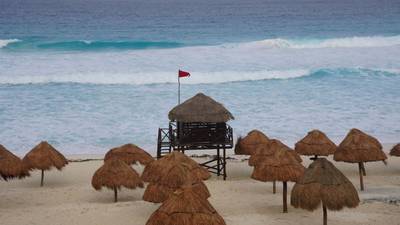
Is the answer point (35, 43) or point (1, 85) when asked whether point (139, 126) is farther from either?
point (35, 43)

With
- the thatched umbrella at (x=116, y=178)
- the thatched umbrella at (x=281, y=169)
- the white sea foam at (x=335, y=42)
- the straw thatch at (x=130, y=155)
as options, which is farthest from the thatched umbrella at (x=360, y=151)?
the white sea foam at (x=335, y=42)

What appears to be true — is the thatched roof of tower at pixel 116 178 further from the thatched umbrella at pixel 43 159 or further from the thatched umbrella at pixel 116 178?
the thatched umbrella at pixel 43 159

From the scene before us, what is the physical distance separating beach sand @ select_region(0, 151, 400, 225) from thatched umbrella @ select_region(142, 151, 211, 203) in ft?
2.25

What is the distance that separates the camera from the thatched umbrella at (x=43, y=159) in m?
19.5

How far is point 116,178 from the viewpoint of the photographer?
1747cm

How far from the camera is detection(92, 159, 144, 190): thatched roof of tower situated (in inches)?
687

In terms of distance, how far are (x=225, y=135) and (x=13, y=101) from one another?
17.9 m

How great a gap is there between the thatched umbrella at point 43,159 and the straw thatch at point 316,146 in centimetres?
772

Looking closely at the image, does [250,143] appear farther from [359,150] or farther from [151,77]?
[151,77]

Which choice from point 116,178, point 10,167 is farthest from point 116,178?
point 10,167

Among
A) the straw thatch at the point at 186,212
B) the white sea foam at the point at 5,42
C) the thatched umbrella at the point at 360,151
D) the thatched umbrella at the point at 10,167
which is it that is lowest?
the straw thatch at the point at 186,212

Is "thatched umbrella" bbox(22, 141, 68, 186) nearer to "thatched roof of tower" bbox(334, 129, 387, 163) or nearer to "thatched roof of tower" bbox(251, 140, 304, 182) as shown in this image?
"thatched roof of tower" bbox(251, 140, 304, 182)

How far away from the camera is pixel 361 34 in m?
69.1

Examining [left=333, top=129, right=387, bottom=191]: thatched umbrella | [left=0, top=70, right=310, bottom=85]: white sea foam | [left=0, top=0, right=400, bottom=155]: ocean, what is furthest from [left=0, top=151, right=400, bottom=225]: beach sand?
[left=0, top=70, right=310, bottom=85]: white sea foam
